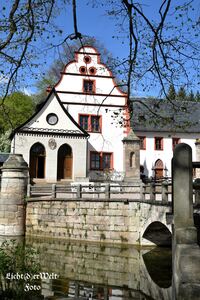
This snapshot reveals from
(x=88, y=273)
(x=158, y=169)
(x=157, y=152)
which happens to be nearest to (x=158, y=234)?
(x=88, y=273)

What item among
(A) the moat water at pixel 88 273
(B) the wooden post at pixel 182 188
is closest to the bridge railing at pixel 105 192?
(A) the moat water at pixel 88 273

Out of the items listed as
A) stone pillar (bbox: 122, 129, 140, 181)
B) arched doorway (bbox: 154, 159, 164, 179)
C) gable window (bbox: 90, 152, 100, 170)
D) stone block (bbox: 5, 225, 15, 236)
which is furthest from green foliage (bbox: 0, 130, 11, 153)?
stone block (bbox: 5, 225, 15, 236)

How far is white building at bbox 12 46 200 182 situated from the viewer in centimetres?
2798

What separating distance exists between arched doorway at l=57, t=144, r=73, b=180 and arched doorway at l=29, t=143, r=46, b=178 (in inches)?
45.7

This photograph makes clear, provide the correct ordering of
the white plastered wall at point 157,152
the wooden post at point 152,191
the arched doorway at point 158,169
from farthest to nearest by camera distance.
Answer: the white plastered wall at point 157,152, the arched doorway at point 158,169, the wooden post at point 152,191

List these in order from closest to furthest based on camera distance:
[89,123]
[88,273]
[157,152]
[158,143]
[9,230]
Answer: [88,273] → [9,230] → [89,123] → [157,152] → [158,143]

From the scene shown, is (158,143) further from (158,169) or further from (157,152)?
(158,169)

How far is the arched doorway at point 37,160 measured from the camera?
28125mm

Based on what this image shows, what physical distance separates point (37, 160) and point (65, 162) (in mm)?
2031

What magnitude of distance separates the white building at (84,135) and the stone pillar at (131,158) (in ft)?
0.35

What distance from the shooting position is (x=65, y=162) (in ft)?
93.8

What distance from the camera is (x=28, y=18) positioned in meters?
6.23

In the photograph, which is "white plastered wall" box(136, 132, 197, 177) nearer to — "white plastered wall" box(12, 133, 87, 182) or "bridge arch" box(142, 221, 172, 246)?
"white plastered wall" box(12, 133, 87, 182)

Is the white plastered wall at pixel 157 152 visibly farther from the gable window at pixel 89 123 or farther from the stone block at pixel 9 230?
the stone block at pixel 9 230
